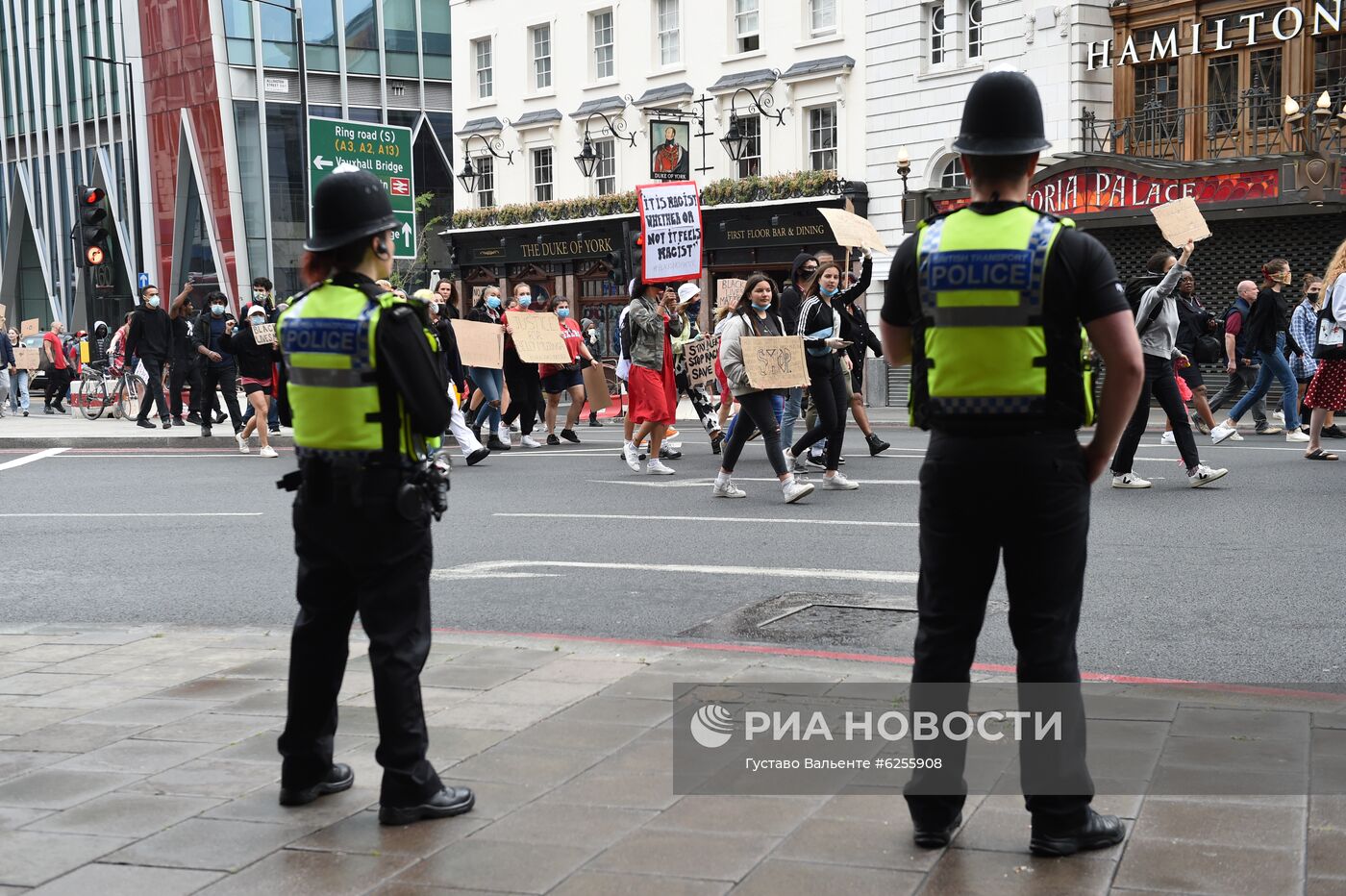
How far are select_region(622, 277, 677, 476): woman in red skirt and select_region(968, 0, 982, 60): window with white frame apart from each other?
17.0m

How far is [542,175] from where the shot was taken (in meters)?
39.5

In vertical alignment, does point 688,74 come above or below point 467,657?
above

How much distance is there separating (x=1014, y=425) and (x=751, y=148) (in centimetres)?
3046

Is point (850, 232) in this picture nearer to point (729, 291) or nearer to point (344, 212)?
point (729, 291)

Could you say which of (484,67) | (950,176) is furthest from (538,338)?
(484,67)

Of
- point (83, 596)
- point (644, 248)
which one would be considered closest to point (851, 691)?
point (83, 596)

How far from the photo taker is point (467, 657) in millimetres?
6160

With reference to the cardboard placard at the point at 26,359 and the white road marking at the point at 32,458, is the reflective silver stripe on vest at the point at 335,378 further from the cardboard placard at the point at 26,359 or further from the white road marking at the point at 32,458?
the cardboard placard at the point at 26,359

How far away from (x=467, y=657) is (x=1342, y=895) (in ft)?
11.7

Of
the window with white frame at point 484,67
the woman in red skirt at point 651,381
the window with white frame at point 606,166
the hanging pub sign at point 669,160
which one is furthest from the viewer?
the window with white frame at point 484,67

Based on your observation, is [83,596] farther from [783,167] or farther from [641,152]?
[641,152]

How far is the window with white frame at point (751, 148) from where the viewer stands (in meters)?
33.2

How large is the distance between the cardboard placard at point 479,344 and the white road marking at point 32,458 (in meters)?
5.00

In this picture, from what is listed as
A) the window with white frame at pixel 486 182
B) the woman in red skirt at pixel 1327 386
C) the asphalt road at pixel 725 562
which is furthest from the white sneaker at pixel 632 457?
the window with white frame at pixel 486 182
